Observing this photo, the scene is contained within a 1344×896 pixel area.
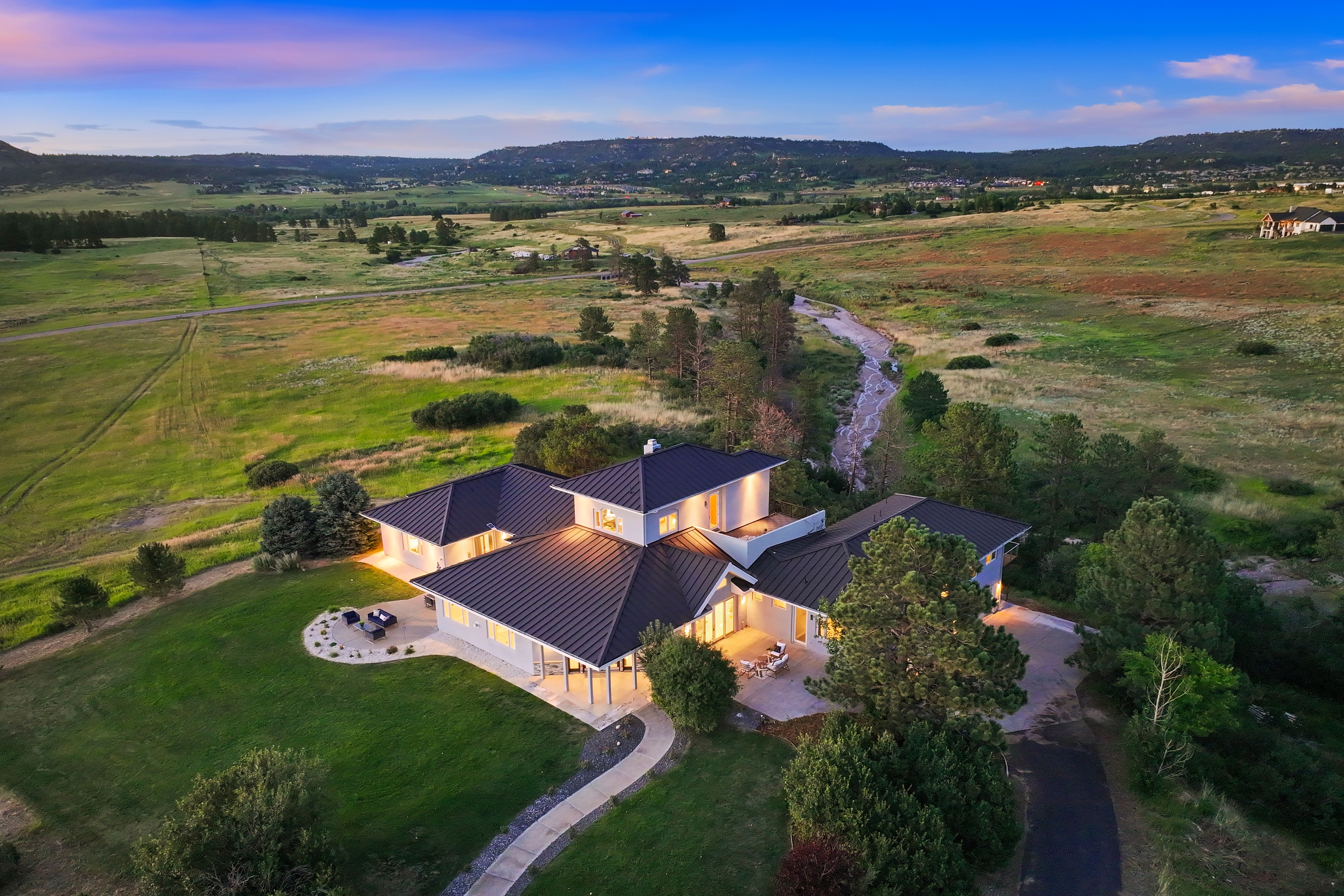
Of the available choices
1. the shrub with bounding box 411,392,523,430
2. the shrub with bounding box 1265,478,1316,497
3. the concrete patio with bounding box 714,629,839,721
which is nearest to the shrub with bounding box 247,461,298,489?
the shrub with bounding box 411,392,523,430

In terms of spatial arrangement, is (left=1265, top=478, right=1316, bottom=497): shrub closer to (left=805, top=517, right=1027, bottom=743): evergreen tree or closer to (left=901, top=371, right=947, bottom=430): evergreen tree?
(left=901, top=371, right=947, bottom=430): evergreen tree

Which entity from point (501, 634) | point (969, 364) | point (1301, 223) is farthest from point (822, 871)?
point (1301, 223)

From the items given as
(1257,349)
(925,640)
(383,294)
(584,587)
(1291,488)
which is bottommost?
(1291,488)

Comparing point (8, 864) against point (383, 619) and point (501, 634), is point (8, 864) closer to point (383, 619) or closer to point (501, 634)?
point (383, 619)

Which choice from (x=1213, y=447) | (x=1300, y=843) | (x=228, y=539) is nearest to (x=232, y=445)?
(x=228, y=539)

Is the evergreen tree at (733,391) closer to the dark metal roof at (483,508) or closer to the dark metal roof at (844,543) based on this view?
the dark metal roof at (844,543)
